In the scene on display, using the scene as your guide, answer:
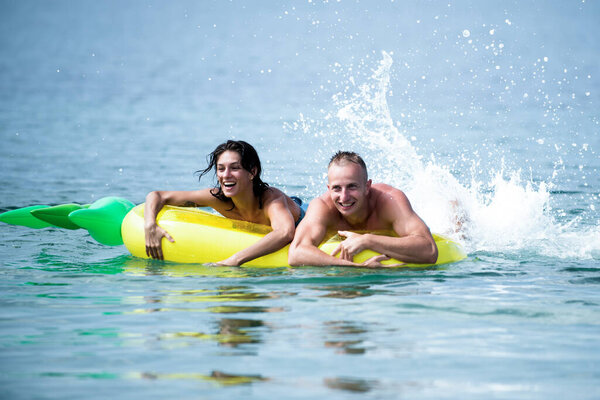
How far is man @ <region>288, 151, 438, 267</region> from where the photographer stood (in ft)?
21.8

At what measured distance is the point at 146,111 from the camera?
26.7 metres

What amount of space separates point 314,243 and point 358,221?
1.51 ft

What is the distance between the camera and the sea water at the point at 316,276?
4223 millimetres

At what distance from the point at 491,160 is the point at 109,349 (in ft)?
40.1

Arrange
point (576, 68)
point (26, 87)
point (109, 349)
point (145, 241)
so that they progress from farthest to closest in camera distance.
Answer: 1. point (576, 68)
2. point (26, 87)
3. point (145, 241)
4. point (109, 349)

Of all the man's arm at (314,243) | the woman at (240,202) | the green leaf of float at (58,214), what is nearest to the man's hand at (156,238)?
the woman at (240,202)

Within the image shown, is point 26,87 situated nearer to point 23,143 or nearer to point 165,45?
point 23,143

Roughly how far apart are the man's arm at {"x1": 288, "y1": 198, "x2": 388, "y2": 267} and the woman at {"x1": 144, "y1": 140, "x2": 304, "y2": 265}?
8.5 inches

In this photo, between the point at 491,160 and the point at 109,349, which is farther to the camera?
the point at 491,160

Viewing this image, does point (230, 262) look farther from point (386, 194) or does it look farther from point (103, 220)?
point (103, 220)

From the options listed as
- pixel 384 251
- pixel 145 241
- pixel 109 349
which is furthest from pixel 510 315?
pixel 145 241

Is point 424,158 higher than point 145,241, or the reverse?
point 424,158

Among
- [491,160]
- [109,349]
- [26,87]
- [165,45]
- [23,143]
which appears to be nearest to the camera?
[109,349]

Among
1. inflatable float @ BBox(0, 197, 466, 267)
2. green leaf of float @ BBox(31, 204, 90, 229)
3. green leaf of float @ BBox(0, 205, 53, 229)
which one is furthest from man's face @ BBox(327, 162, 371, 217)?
green leaf of float @ BBox(0, 205, 53, 229)
